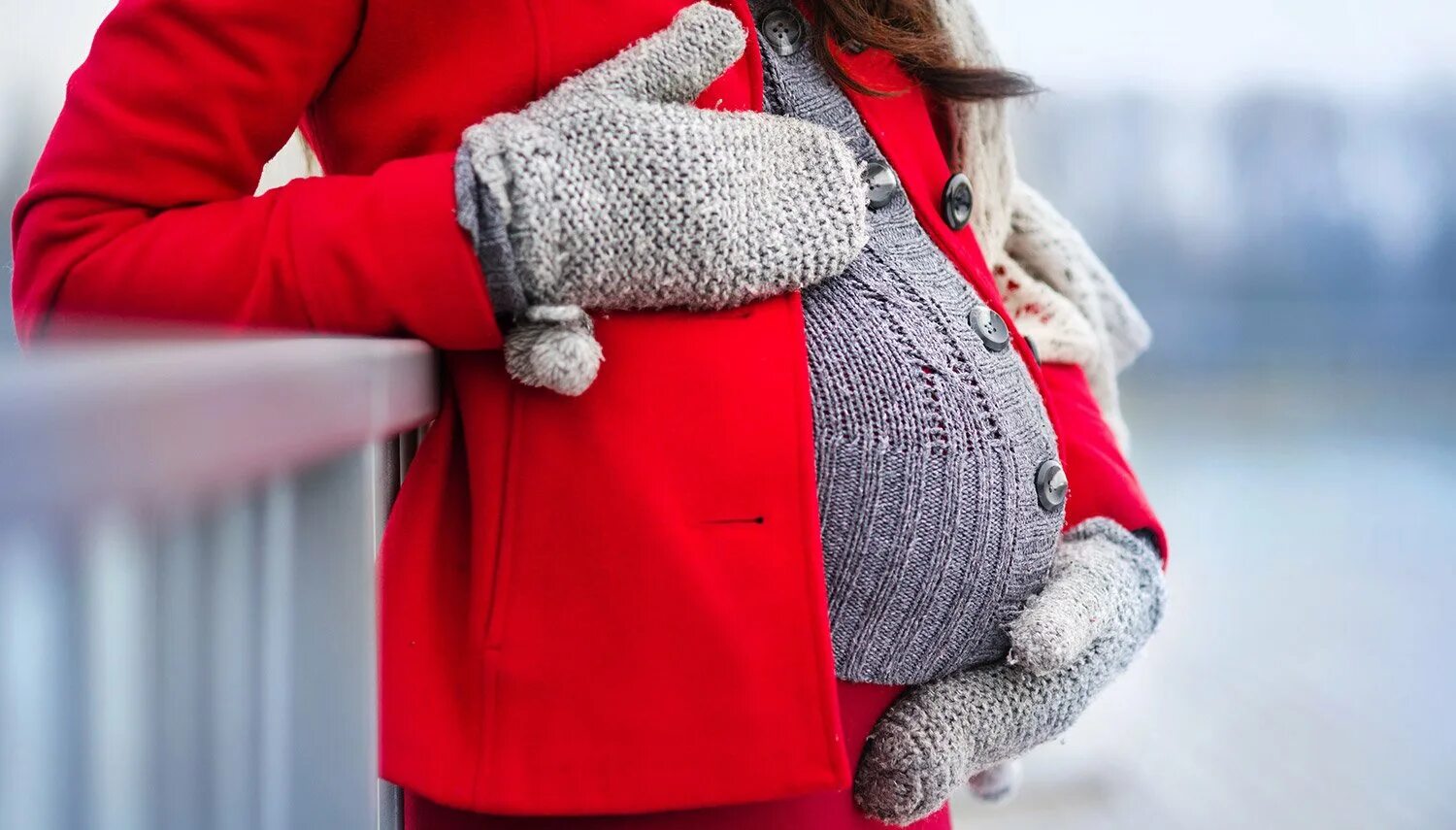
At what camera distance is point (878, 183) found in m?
0.65

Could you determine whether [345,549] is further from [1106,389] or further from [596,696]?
[1106,389]

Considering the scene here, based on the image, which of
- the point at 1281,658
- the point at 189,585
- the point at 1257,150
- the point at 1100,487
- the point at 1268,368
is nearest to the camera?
the point at 189,585

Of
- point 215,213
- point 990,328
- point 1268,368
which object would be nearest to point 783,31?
point 990,328

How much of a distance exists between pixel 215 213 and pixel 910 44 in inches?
14.4

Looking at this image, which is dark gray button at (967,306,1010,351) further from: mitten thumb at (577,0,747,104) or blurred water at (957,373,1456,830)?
blurred water at (957,373,1456,830)

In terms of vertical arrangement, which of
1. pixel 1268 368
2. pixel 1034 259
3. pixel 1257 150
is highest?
pixel 1034 259

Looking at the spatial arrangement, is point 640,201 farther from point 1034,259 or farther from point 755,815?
point 1034,259

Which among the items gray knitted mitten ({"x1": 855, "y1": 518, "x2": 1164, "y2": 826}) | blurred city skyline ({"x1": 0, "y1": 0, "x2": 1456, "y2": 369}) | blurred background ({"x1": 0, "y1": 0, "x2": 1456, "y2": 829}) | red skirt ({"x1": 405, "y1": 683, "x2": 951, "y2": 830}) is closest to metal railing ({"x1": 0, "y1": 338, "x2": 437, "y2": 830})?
red skirt ({"x1": 405, "y1": 683, "x2": 951, "y2": 830})

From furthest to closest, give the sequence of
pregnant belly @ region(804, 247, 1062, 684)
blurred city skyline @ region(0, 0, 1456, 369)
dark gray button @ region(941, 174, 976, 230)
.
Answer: blurred city skyline @ region(0, 0, 1456, 369), dark gray button @ region(941, 174, 976, 230), pregnant belly @ region(804, 247, 1062, 684)

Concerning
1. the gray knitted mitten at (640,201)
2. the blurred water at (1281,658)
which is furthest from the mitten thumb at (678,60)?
the blurred water at (1281,658)

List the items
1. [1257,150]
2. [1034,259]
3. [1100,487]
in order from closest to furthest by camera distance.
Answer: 1. [1100,487]
2. [1034,259]
3. [1257,150]

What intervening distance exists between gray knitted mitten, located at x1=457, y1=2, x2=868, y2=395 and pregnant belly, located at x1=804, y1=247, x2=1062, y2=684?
0.18 feet

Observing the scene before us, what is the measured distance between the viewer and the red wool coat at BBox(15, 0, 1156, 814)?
0.48 m

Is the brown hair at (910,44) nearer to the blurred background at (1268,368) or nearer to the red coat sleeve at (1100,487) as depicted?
the red coat sleeve at (1100,487)
